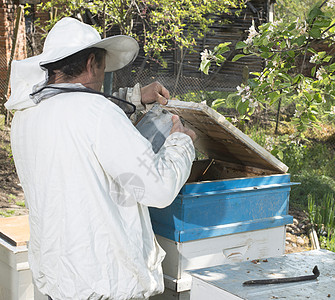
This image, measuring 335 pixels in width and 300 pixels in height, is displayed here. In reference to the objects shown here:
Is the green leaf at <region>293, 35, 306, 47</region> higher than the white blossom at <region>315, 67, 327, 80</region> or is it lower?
higher

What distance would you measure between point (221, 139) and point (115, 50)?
2.82 ft

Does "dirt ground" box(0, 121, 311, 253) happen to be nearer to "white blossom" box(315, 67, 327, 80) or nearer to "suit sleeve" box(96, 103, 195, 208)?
"white blossom" box(315, 67, 327, 80)

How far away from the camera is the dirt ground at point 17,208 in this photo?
471 cm

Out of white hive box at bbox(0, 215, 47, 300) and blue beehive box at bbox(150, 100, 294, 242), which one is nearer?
blue beehive box at bbox(150, 100, 294, 242)

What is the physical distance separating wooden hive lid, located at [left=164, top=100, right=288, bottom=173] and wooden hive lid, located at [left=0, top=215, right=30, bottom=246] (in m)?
1.05

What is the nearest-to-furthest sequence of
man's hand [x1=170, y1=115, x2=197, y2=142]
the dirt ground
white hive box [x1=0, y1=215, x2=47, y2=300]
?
man's hand [x1=170, y1=115, x2=197, y2=142] → white hive box [x1=0, y1=215, x2=47, y2=300] → the dirt ground

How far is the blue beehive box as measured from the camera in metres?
2.20

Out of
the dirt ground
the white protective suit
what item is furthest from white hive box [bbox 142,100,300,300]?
the dirt ground

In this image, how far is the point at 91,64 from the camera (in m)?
1.79

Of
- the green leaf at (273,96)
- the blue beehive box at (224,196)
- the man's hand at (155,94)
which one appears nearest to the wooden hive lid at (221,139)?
the blue beehive box at (224,196)

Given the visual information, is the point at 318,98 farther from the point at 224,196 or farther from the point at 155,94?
the point at 155,94

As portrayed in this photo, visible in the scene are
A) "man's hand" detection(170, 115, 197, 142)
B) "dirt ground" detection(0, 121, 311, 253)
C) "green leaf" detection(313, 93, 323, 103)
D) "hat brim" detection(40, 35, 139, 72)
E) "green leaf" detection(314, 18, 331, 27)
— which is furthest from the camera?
"dirt ground" detection(0, 121, 311, 253)

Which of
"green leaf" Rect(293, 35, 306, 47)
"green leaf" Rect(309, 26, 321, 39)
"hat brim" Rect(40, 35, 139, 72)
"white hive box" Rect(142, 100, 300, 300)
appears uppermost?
"green leaf" Rect(309, 26, 321, 39)

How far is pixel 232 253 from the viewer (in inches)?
93.3
